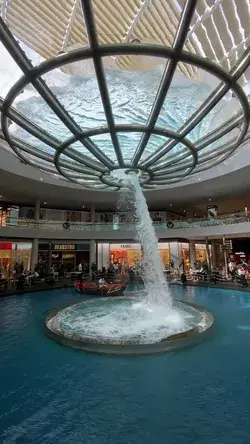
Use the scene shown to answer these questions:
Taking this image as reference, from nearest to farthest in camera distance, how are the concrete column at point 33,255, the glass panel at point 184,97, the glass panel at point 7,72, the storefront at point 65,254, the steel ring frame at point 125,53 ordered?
the steel ring frame at point 125,53 → the glass panel at point 7,72 → the glass panel at point 184,97 → the concrete column at point 33,255 → the storefront at point 65,254

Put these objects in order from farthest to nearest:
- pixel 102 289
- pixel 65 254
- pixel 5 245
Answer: pixel 65 254 → pixel 5 245 → pixel 102 289

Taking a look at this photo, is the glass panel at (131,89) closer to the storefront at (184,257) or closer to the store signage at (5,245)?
the store signage at (5,245)

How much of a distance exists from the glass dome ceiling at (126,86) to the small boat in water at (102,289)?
728 centimetres

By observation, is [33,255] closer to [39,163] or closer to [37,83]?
[39,163]

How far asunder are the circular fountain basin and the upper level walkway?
1260 centimetres

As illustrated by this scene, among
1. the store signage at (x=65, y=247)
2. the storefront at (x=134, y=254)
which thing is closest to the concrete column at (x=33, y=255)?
the store signage at (x=65, y=247)

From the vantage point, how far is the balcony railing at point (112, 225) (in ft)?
72.5

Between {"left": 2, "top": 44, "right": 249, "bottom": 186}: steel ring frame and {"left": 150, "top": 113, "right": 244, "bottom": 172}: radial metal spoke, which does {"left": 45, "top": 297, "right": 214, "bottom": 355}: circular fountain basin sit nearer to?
{"left": 150, "top": 113, "right": 244, "bottom": 172}: radial metal spoke

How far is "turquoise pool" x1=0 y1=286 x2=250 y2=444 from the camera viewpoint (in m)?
3.58

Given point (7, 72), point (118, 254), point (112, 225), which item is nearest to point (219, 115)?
point (7, 72)

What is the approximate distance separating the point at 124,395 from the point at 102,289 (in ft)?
38.5

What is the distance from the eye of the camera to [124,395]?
15.1 ft

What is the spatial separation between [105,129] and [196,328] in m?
6.50

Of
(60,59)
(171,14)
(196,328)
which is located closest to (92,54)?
(60,59)
